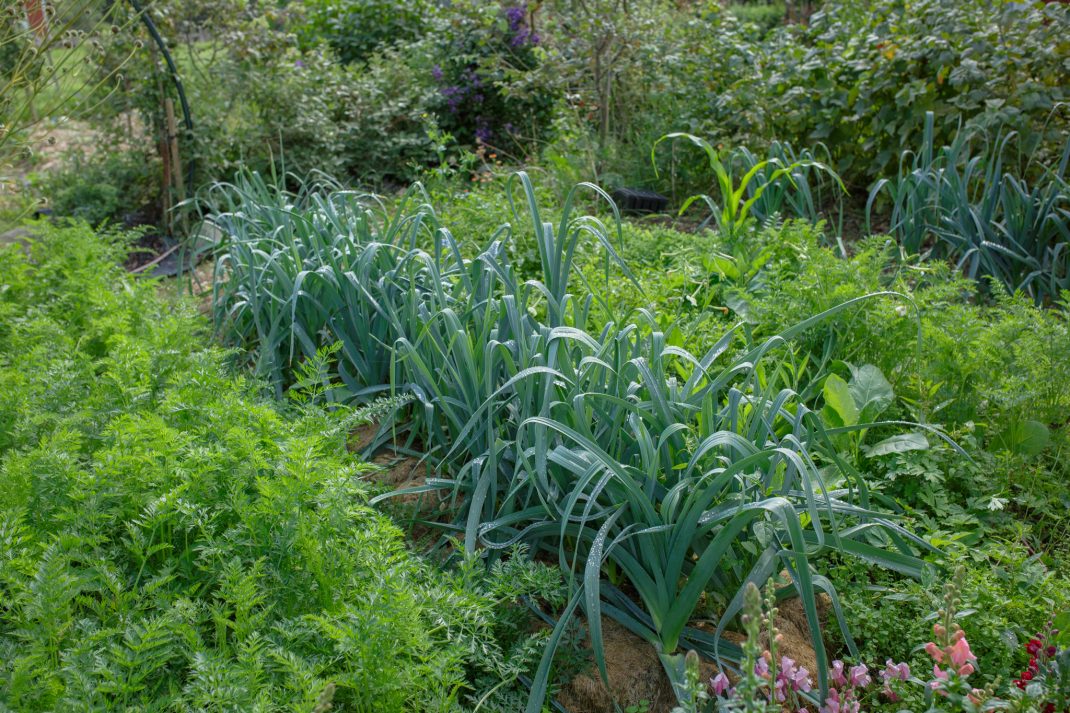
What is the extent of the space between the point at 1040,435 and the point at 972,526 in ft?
1.56

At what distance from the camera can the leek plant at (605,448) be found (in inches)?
75.9

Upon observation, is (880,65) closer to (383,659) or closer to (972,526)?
(972,526)

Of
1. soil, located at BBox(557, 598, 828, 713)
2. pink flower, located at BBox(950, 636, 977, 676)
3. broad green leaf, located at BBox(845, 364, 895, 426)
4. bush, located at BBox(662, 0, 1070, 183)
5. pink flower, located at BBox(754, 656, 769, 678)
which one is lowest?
soil, located at BBox(557, 598, 828, 713)

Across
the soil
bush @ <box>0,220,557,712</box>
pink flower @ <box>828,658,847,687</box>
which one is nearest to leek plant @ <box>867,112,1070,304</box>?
the soil

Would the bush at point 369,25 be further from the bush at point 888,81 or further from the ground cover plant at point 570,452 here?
the ground cover plant at point 570,452

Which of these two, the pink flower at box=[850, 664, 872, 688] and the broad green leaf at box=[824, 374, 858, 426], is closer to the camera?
the pink flower at box=[850, 664, 872, 688]

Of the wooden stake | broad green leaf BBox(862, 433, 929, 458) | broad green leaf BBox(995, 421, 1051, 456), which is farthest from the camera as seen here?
the wooden stake

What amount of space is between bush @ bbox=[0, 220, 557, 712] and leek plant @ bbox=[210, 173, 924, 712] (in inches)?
8.9

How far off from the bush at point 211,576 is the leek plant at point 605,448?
226 millimetres

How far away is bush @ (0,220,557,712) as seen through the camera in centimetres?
151

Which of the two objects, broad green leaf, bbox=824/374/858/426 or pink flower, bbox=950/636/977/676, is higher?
pink flower, bbox=950/636/977/676

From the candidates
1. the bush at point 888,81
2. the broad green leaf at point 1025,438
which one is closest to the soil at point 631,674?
the broad green leaf at point 1025,438

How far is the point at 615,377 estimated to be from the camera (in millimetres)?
2391

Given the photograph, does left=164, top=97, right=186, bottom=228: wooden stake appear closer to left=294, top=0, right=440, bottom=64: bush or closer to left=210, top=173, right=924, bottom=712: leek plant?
left=210, top=173, right=924, bottom=712: leek plant
